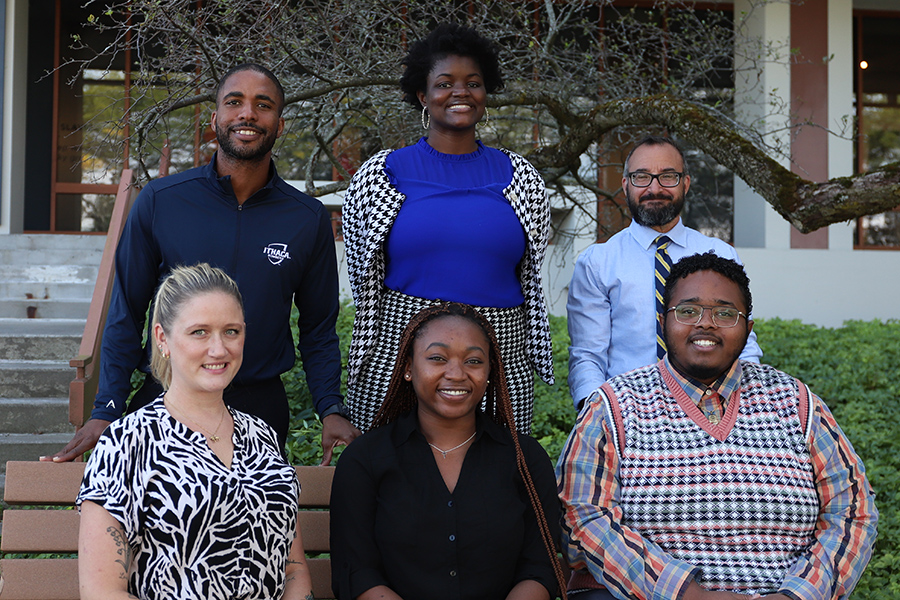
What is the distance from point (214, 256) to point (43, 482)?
101 centimetres

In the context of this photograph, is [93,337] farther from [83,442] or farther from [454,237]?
[454,237]

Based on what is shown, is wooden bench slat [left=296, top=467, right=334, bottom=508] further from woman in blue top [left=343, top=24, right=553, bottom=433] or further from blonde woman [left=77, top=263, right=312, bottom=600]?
blonde woman [left=77, top=263, right=312, bottom=600]

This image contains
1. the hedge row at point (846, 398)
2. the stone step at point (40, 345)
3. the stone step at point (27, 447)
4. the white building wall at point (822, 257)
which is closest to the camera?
the hedge row at point (846, 398)

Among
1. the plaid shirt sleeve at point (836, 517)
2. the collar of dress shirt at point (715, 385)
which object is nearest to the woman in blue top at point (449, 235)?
the collar of dress shirt at point (715, 385)

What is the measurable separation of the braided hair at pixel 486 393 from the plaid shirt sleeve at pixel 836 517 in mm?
754

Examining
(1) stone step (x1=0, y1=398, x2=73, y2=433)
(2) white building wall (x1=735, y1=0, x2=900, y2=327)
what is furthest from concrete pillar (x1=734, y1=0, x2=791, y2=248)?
(1) stone step (x1=0, y1=398, x2=73, y2=433)

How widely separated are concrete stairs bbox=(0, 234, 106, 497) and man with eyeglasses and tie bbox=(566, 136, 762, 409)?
4.43 m

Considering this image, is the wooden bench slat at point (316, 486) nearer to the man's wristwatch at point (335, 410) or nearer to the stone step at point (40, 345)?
the man's wristwatch at point (335, 410)

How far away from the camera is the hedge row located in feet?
16.3

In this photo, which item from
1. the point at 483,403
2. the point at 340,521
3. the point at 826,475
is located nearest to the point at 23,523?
the point at 340,521

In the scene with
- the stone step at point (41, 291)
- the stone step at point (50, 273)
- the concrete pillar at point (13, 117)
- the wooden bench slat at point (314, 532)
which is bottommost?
the wooden bench slat at point (314, 532)

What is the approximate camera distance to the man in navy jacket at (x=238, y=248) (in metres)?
3.09

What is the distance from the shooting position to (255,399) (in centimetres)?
316

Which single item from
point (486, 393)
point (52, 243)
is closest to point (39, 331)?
point (52, 243)
